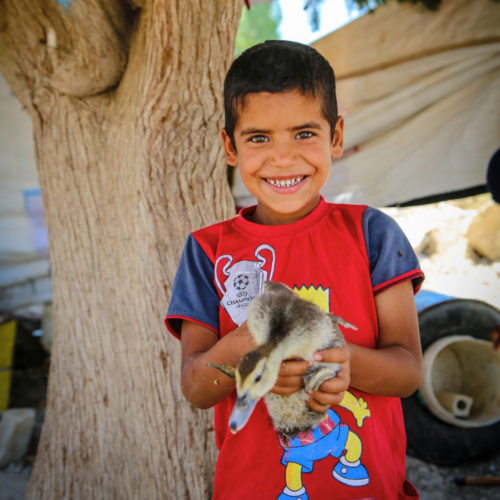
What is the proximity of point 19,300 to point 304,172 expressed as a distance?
585 centimetres

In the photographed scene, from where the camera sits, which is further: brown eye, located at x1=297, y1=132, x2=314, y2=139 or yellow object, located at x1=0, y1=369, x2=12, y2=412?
yellow object, located at x1=0, y1=369, x2=12, y2=412

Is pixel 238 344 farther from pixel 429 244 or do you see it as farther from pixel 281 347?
pixel 429 244

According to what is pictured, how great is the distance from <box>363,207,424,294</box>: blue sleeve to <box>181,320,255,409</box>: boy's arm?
0.51 metres

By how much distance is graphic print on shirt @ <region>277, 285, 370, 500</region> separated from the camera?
4.06 feet

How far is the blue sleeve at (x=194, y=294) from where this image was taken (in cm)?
143

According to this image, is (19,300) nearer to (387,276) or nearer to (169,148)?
(169,148)

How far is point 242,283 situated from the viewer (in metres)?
1.44

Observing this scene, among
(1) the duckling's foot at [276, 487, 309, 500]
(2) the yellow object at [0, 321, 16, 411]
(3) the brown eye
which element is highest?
(3) the brown eye

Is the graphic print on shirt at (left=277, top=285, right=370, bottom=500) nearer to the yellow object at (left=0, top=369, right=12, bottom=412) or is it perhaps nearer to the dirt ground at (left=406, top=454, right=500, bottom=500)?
the dirt ground at (left=406, top=454, right=500, bottom=500)

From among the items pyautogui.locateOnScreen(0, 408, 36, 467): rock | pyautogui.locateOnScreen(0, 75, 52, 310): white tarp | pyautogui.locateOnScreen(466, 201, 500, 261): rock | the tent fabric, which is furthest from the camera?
pyautogui.locateOnScreen(466, 201, 500, 261): rock

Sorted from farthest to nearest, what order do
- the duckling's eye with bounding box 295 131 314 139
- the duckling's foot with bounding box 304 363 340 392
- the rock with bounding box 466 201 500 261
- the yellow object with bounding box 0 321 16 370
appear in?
the rock with bounding box 466 201 500 261 → the yellow object with bounding box 0 321 16 370 → the duckling's eye with bounding box 295 131 314 139 → the duckling's foot with bounding box 304 363 340 392

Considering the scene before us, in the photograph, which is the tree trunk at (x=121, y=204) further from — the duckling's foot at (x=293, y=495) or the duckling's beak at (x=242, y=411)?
the duckling's beak at (x=242, y=411)

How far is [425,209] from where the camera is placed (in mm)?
9016

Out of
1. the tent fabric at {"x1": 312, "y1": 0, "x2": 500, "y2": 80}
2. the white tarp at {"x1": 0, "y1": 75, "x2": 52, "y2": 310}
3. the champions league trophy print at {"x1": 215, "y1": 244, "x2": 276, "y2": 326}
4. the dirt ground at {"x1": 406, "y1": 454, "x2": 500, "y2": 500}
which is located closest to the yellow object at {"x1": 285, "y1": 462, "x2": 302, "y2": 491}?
the champions league trophy print at {"x1": 215, "y1": 244, "x2": 276, "y2": 326}
